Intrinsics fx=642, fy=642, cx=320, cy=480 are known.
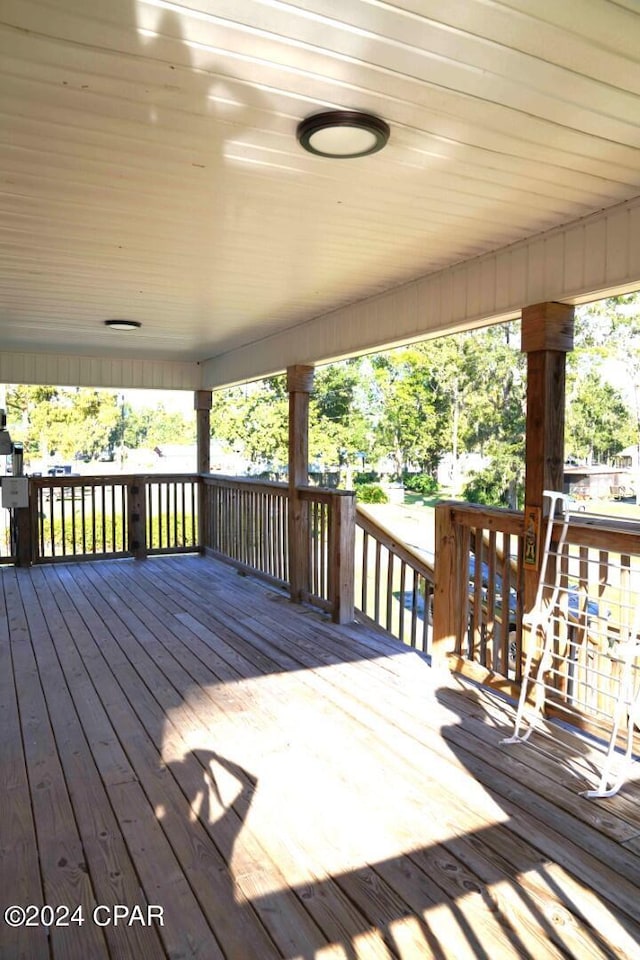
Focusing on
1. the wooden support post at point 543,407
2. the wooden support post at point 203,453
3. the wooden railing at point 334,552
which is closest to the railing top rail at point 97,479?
the wooden support post at point 203,453

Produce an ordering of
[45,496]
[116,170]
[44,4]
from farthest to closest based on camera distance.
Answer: [45,496]
[116,170]
[44,4]

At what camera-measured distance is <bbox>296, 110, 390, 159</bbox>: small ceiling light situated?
79.9 inches

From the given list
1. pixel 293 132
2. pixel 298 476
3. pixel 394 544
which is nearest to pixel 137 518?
pixel 298 476

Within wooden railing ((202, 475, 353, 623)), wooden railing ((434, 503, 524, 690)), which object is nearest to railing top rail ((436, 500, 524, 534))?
wooden railing ((434, 503, 524, 690))

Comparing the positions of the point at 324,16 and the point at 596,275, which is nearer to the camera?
the point at 324,16

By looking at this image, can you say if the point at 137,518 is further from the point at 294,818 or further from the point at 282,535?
the point at 294,818

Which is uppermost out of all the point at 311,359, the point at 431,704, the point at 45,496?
the point at 311,359

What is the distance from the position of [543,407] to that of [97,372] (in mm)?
5904

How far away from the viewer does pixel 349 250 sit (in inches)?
139

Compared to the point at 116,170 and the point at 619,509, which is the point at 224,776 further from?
the point at 619,509

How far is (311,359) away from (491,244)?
2.36 m

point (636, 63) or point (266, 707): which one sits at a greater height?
point (636, 63)

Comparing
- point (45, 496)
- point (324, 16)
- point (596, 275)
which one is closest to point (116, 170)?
point (324, 16)

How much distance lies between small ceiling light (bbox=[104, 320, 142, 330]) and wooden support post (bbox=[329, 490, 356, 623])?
242cm
